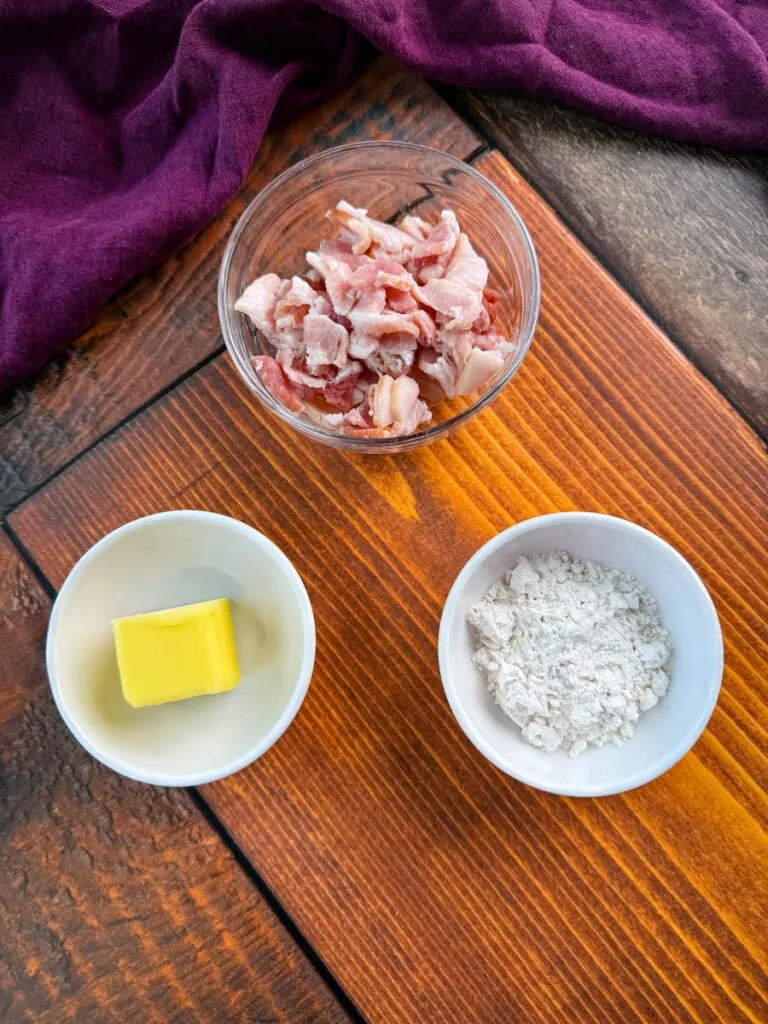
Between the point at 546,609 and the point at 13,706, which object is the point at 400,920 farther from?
the point at 13,706

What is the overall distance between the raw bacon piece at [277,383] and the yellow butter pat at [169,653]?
0.24m

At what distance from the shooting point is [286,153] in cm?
100

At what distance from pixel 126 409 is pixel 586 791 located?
672 mm

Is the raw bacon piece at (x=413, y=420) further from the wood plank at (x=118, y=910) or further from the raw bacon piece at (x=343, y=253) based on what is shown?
the wood plank at (x=118, y=910)

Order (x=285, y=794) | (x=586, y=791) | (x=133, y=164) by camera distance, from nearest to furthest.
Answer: (x=586, y=791) → (x=285, y=794) → (x=133, y=164)

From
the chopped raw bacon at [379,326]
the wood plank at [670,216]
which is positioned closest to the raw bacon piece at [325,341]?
the chopped raw bacon at [379,326]

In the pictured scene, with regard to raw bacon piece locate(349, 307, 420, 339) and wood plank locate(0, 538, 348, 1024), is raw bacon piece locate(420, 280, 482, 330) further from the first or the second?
wood plank locate(0, 538, 348, 1024)

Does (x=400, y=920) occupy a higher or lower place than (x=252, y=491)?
lower

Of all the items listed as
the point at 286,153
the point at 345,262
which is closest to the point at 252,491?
Result: the point at 345,262

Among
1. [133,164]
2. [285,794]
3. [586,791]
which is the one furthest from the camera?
[133,164]

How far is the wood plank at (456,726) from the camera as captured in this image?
0.88 metres

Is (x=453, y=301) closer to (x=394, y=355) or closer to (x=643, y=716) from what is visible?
(x=394, y=355)

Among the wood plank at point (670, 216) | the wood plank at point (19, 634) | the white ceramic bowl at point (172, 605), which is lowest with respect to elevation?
the wood plank at point (19, 634)

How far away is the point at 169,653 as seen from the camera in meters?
0.84
